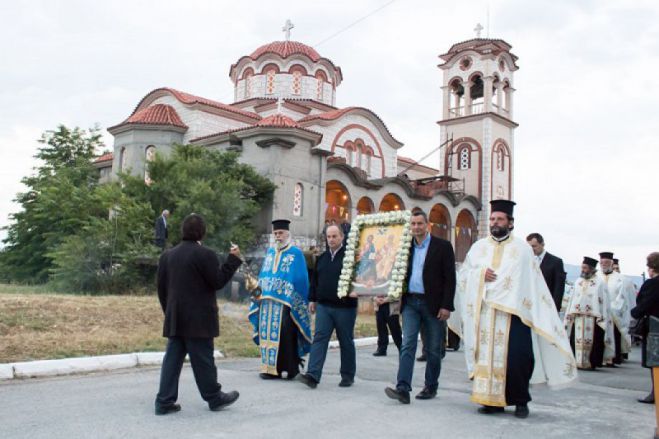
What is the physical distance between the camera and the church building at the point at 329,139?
2461 centimetres

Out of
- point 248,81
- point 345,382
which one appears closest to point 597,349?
point 345,382

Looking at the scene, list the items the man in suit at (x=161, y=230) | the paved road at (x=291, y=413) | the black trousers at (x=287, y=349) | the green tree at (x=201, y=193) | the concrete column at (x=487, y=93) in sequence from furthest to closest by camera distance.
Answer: the concrete column at (x=487, y=93) → the green tree at (x=201, y=193) → the man in suit at (x=161, y=230) → the black trousers at (x=287, y=349) → the paved road at (x=291, y=413)

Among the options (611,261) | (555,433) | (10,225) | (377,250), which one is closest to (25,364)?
(377,250)

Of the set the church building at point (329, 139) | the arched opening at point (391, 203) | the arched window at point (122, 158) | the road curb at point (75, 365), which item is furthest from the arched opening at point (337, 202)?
the road curb at point (75, 365)

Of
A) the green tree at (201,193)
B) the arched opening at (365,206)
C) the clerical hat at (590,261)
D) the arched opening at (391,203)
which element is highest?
the arched opening at (391,203)

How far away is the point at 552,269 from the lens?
870cm

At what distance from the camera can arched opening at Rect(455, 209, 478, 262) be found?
1394 inches

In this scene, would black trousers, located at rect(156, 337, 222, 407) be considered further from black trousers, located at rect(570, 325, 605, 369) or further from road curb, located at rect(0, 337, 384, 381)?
black trousers, located at rect(570, 325, 605, 369)

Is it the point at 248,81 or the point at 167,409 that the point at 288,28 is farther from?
the point at 167,409

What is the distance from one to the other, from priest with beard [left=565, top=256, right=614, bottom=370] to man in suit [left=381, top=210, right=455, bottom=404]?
4.79 m

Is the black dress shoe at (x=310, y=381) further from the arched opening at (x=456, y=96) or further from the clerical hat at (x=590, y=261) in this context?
the arched opening at (x=456, y=96)

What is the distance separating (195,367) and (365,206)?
24500 mm

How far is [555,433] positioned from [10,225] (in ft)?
99.0

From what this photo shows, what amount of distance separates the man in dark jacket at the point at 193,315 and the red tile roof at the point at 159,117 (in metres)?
22.8
